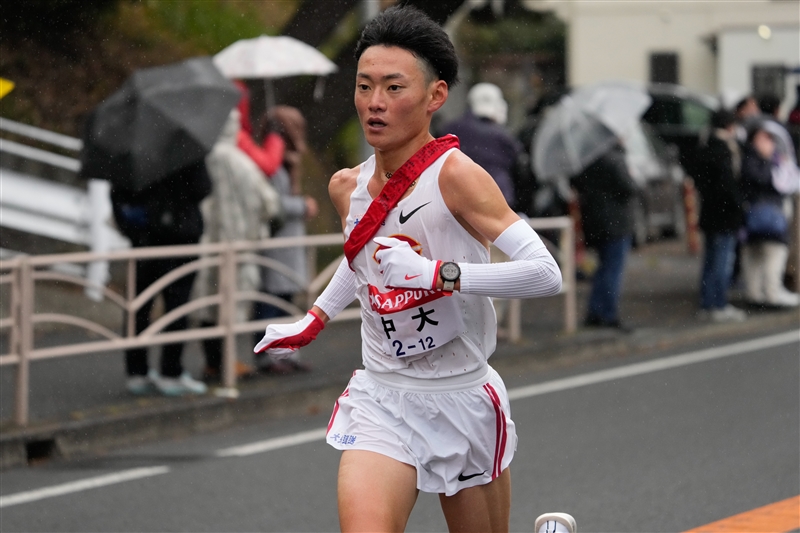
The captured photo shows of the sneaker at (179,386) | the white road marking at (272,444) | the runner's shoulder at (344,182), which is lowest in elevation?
the white road marking at (272,444)

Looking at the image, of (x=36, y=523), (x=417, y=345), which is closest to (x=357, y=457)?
(x=417, y=345)

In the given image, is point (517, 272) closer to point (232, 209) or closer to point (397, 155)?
point (397, 155)

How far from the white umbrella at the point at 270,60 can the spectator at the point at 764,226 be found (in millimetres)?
4233

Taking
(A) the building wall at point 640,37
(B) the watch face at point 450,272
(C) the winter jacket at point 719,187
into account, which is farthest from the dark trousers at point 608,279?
(A) the building wall at point 640,37

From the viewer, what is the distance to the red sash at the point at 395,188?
11.0 ft

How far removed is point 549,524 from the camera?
11.4ft

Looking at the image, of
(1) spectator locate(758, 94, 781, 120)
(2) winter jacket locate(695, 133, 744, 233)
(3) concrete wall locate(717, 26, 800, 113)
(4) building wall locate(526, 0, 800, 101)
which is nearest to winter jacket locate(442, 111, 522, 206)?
(2) winter jacket locate(695, 133, 744, 233)

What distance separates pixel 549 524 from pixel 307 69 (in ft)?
23.5

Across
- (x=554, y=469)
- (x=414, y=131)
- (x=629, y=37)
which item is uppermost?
(x=629, y=37)

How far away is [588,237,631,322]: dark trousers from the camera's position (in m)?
11.0

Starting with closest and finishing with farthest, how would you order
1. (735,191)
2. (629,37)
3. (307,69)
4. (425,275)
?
1. (425,275)
2. (307,69)
3. (735,191)
4. (629,37)

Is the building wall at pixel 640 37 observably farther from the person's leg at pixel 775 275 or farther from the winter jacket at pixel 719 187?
the winter jacket at pixel 719 187

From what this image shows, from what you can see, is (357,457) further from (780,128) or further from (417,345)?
(780,128)

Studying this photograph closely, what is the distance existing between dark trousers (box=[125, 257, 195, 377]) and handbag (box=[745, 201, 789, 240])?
19.8ft
